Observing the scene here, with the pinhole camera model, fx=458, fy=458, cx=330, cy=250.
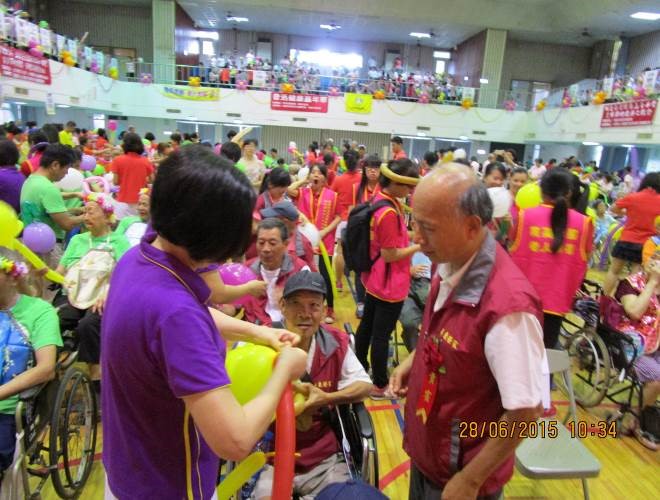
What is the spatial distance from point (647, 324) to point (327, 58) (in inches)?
724

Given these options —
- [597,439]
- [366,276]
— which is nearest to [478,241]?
[366,276]

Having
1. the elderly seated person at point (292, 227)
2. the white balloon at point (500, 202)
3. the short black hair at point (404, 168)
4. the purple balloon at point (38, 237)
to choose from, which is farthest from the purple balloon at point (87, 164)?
the white balloon at point (500, 202)

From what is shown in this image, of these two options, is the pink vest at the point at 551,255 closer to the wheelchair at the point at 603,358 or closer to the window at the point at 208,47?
the wheelchair at the point at 603,358

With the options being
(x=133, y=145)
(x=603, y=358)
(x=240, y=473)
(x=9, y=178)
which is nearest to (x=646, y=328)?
(x=603, y=358)

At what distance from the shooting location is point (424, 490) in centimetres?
146

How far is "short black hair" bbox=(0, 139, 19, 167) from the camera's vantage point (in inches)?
140

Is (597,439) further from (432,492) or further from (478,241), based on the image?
(478,241)

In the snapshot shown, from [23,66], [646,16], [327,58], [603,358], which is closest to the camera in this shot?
[603,358]

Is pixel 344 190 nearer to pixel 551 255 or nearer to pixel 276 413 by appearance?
pixel 551 255

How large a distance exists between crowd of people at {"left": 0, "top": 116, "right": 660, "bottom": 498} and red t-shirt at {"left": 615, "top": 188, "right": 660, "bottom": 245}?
212 cm

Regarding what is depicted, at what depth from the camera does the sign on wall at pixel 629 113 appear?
9.71 meters

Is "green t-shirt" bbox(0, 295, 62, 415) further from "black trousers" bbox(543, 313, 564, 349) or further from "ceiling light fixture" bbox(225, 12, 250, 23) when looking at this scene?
"ceiling light fixture" bbox(225, 12, 250, 23)

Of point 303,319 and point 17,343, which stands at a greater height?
point 303,319

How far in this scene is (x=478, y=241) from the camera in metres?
1.26
